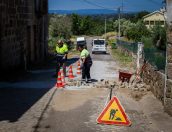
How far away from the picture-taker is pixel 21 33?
85.4ft

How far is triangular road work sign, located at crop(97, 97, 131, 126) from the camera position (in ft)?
33.6

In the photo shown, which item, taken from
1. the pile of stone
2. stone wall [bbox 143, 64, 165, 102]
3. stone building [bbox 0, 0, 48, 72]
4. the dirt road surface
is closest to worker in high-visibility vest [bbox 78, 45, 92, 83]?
the dirt road surface

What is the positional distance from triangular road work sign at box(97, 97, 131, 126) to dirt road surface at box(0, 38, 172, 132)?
14cm

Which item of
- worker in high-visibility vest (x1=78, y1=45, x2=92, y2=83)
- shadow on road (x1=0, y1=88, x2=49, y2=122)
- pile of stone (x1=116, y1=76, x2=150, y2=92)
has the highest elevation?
worker in high-visibility vest (x1=78, y1=45, x2=92, y2=83)

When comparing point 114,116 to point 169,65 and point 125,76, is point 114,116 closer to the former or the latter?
point 169,65

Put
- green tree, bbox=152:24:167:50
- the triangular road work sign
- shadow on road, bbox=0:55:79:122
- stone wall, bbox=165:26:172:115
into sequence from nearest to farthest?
1. the triangular road work sign
2. stone wall, bbox=165:26:172:115
3. shadow on road, bbox=0:55:79:122
4. green tree, bbox=152:24:167:50

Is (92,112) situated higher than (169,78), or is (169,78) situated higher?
(169,78)

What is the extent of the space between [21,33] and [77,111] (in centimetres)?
1460

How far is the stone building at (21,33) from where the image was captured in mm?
21328

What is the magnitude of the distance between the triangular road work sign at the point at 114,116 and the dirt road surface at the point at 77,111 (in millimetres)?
138

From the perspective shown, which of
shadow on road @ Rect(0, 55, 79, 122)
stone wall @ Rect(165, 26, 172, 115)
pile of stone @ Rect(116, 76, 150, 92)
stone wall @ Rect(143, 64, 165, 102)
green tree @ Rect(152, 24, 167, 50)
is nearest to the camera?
stone wall @ Rect(165, 26, 172, 115)

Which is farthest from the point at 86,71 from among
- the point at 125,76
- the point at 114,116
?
the point at 114,116

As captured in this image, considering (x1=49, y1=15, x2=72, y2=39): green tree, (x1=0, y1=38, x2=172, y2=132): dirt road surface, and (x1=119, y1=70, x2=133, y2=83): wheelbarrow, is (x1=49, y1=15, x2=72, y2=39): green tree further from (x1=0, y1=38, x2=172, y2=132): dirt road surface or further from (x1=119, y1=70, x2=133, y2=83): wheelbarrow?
(x1=0, y1=38, x2=172, y2=132): dirt road surface

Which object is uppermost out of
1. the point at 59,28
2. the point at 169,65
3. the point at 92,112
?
the point at 59,28
